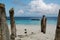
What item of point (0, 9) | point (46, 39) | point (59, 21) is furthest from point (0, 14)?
point (46, 39)

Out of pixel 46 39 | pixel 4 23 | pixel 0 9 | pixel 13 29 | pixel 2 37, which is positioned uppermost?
pixel 0 9

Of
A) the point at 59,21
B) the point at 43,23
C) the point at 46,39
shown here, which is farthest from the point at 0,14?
the point at 43,23

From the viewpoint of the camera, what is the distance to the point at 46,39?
1517cm

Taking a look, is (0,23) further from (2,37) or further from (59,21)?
(59,21)

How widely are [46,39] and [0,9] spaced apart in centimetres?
984

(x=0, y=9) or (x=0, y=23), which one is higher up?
(x=0, y=9)

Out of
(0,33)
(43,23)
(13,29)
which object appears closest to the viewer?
(0,33)

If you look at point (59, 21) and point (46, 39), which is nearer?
point (59, 21)

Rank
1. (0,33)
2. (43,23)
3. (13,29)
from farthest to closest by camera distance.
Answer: (43,23) → (13,29) → (0,33)

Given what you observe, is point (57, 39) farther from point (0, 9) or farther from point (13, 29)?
point (13, 29)

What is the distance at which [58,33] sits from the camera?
16.8 feet

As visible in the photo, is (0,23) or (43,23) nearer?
(0,23)

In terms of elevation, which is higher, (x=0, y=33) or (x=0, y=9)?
(x=0, y=9)

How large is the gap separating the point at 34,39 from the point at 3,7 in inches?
370
